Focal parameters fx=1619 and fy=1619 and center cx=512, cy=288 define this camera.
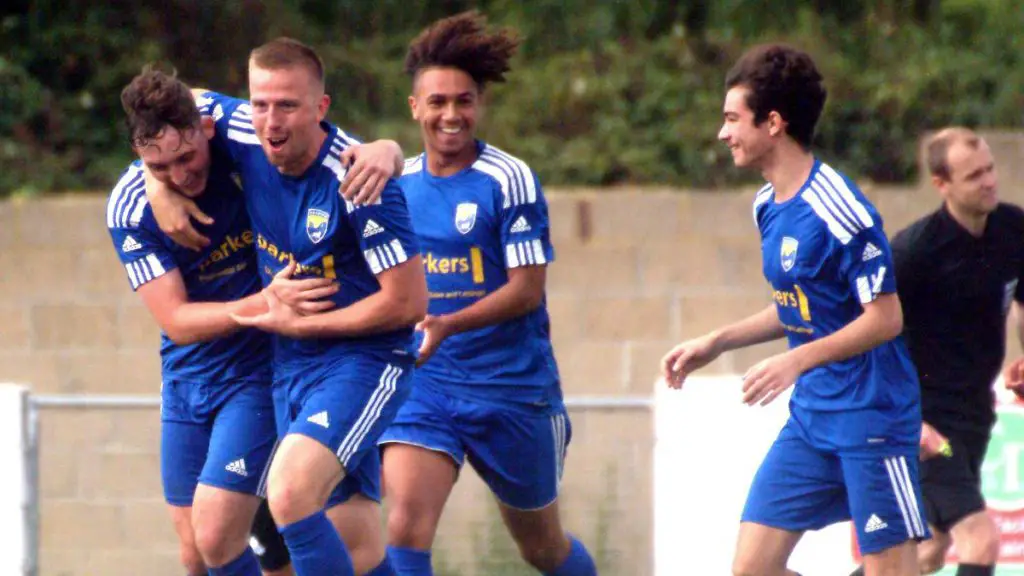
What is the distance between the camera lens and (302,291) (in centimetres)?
487

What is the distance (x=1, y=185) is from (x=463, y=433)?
453 cm

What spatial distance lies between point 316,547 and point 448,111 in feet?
5.76

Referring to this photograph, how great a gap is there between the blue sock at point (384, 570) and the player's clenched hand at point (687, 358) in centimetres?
108

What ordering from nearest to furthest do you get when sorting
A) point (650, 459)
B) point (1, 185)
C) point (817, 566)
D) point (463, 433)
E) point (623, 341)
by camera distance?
1. point (463, 433)
2. point (817, 566)
3. point (650, 459)
4. point (623, 341)
5. point (1, 185)

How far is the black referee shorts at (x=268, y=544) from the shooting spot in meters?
6.02

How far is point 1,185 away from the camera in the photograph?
922 cm

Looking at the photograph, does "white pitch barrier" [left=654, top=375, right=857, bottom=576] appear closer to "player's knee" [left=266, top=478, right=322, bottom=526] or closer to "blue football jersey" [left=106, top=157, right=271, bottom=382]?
"blue football jersey" [left=106, top=157, right=271, bottom=382]

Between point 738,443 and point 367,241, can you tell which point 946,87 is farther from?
point 367,241

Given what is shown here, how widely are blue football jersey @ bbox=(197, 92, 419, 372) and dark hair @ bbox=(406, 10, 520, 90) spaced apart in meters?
0.85

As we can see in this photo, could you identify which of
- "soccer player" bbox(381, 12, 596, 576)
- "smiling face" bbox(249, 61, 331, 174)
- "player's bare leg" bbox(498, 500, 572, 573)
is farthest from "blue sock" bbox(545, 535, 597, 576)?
"smiling face" bbox(249, 61, 331, 174)

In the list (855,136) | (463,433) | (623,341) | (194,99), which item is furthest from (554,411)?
(855,136)

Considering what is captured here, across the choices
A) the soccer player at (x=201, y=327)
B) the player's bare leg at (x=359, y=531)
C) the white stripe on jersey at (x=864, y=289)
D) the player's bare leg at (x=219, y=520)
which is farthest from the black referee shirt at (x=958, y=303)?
the player's bare leg at (x=219, y=520)

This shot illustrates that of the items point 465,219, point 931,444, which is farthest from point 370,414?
point 931,444

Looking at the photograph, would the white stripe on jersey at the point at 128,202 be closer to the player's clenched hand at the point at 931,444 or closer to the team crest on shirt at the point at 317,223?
the team crest on shirt at the point at 317,223
